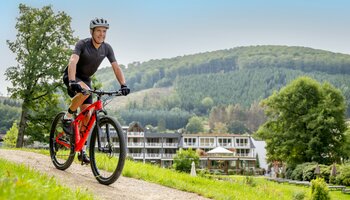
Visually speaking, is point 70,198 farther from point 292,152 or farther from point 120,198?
point 292,152

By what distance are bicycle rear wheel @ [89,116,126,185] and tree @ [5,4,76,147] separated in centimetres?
2637

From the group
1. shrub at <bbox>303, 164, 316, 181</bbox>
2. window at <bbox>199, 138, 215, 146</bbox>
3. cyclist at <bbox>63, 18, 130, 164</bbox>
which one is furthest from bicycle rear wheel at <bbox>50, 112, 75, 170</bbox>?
window at <bbox>199, 138, 215, 146</bbox>

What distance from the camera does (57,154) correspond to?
918 centimetres

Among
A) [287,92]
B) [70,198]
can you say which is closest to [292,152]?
[287,92]

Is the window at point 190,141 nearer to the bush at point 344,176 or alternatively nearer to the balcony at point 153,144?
the balcony at point 153,144

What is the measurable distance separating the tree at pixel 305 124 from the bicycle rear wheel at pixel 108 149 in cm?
4548

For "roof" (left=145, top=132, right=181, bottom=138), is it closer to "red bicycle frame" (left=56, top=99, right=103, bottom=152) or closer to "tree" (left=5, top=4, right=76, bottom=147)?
"tree" (left=5, top=4, right=76, bottom=147)

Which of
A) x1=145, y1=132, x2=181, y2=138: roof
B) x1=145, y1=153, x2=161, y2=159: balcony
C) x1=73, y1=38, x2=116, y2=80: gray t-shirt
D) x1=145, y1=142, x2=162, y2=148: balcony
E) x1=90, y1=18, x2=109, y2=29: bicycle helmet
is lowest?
x1=73, y1=38, x2=116, y2=80: gray t-shirt

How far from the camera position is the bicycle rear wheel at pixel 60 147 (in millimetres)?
8742

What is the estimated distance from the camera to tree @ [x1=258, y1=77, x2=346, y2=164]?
168 feet

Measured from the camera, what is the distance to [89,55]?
7.82 meters

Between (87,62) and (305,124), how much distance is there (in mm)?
49165

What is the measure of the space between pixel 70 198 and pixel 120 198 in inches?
98.4

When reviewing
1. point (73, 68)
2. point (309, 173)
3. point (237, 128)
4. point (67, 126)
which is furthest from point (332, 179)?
point (237, 128)
